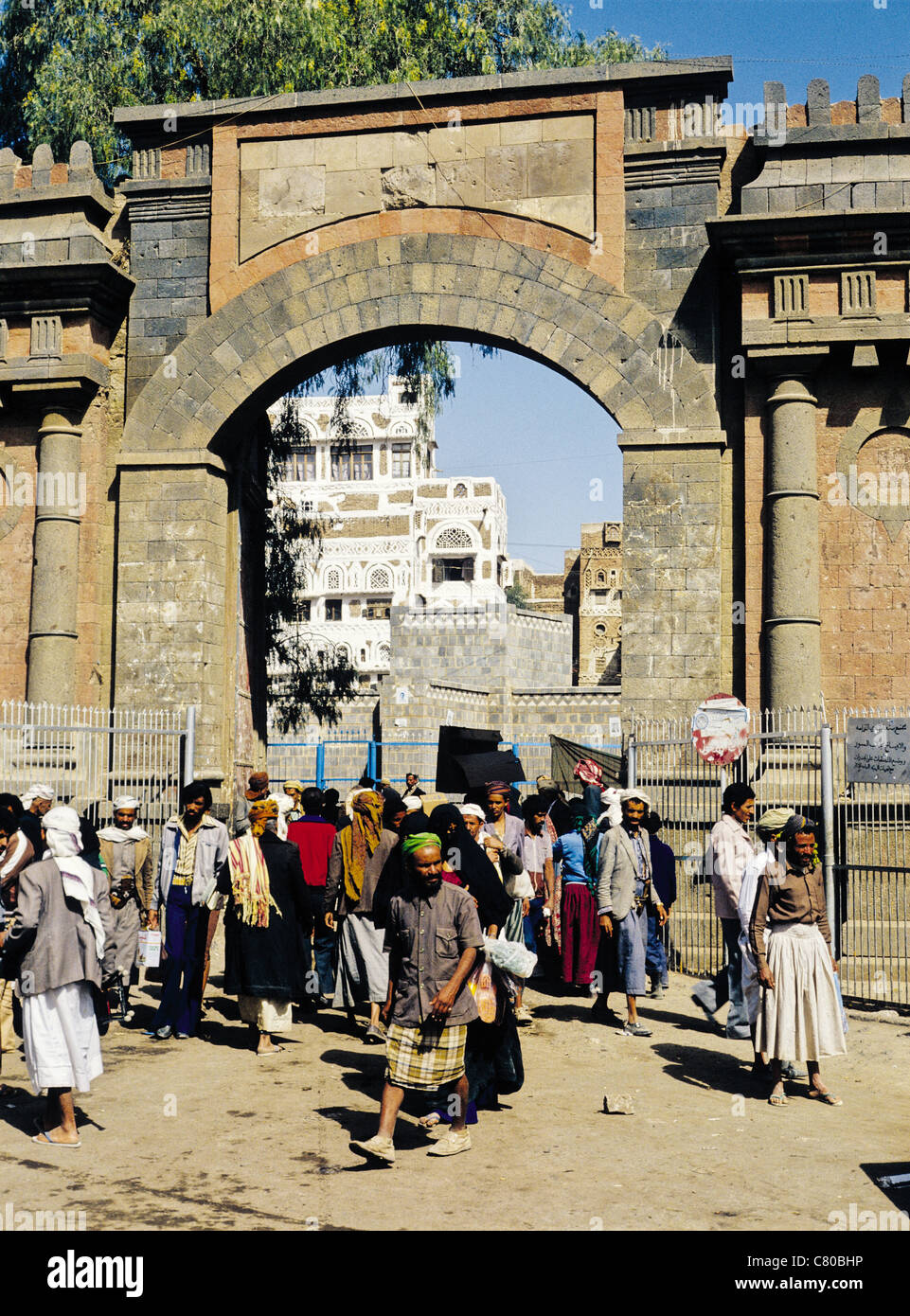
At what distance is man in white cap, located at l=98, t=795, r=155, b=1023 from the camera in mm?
10062

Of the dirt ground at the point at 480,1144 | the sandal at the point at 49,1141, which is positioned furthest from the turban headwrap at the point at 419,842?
the sandal at the point at 49,1141

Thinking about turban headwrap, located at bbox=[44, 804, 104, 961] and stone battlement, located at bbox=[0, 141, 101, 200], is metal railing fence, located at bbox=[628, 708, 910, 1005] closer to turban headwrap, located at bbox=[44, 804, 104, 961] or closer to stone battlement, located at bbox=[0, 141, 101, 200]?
turban headwrap, located at bbox=[44, 804, 104, 961]

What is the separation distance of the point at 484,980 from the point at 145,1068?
2.83 metres

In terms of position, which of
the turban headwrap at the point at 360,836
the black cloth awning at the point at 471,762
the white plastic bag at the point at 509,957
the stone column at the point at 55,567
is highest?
the stone column at the point at 55,567

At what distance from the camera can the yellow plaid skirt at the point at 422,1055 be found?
6.93 m

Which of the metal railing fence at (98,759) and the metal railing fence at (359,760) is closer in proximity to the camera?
the metal railing fence at (98,759)

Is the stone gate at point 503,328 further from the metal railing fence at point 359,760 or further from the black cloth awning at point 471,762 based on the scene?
the metal railing fence at point 359,760

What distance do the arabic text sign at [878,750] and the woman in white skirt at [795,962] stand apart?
325cm

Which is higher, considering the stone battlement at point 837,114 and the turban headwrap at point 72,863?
the stone battlement at point 837,114

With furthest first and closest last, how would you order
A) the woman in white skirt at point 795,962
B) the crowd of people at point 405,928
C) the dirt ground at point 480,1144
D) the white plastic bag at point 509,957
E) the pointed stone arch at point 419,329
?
the pointed stone arch at point 419,329 → the woman in white skirt at point 795,962 → the white plastic bag at point 509,957 → the crowd of people at point 405,928 → the dirt ground at point 480,1144

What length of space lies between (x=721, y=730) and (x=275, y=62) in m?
13.4

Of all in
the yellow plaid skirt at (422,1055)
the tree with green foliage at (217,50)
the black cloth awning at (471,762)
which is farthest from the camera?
the tree with green foliage at (217,50)

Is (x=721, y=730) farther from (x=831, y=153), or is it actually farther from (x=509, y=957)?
(x=831, y=153)

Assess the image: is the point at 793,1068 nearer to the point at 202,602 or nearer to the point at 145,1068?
the point at 145,1068
